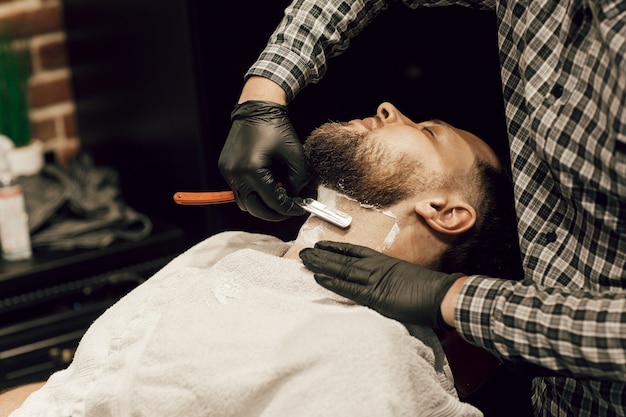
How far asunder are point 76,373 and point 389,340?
0.60m

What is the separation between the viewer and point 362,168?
5.48ft

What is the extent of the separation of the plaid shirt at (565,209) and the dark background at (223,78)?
63 centimetres

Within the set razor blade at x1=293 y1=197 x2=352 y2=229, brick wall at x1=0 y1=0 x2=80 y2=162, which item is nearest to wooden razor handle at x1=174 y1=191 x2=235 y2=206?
razor blade at x1=293 y1=197 x2=352 y2=229

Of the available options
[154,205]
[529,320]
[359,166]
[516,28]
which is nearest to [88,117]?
[154,205]

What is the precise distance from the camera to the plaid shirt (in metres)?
1.27

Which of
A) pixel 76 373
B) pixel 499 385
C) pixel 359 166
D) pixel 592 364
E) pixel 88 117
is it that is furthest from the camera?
pixel 88 117

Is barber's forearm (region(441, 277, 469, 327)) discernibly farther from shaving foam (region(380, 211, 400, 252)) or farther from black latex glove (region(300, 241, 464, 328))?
shaving foam (region(380, 211, 400, 252))

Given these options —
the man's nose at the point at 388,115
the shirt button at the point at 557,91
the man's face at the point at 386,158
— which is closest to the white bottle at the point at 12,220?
the man's face at the point at 386,158

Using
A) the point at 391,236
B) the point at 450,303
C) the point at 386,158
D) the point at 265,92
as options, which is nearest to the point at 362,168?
the point at 386,158

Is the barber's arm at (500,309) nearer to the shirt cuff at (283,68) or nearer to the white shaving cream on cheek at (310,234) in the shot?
the white shaving cream on cheek at (310,234)

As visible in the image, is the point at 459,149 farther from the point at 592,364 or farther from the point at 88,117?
the point at 88,117

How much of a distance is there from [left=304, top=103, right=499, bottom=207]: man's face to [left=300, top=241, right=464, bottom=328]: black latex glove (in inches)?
7.0

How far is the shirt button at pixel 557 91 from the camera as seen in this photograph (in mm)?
1426

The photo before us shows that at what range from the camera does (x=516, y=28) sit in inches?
60.1
